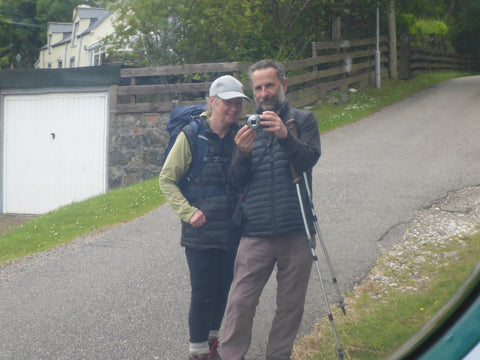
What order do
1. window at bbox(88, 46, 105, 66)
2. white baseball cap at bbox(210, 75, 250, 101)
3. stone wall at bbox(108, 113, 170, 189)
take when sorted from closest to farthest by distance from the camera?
white baseball cap at bbox(210, 75, 250, 101) < window at bbox(88, 46, 105, 66) < stone wall at bbox(108, 113, 170, 189)

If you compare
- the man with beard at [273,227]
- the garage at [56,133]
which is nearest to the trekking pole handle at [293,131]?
the man with beard at [273,227]

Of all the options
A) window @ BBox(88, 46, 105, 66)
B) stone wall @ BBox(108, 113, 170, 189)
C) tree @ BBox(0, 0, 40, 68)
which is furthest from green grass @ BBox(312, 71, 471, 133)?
window @ BBox(88, 46, 105, 66)

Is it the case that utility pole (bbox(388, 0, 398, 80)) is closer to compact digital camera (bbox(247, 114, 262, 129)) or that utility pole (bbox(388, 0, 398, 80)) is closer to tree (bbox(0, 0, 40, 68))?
compact digital camera (bbox(247, 114, 262, 129))

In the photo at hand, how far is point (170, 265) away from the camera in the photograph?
5652mm

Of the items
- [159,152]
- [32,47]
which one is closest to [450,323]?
[32,47]

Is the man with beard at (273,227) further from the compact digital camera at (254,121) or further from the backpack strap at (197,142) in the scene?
the backpack strap at (197,142)

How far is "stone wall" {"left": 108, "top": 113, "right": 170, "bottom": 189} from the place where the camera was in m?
10.5

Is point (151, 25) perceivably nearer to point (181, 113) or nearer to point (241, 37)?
point (241, 37)

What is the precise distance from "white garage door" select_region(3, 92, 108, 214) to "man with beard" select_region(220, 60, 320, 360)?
6.54 meters

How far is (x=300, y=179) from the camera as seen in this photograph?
290cm

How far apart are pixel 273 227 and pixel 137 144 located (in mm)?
8208

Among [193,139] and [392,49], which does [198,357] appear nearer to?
[193,139]

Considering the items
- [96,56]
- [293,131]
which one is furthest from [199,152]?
[96,56]

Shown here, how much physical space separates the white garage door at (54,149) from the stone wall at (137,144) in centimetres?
22
